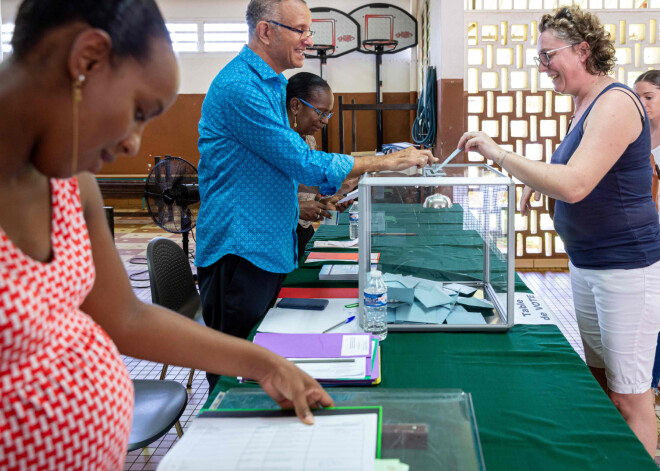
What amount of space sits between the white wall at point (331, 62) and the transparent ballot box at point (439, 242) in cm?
810

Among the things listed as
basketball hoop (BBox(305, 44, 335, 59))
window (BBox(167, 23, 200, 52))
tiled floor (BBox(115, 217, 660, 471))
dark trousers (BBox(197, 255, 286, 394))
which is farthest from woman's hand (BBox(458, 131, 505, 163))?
window (BBox(167, 23, 200, 52))

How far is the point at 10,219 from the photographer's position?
2.41ft

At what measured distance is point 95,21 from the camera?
2.11ft

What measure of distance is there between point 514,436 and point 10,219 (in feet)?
3.12

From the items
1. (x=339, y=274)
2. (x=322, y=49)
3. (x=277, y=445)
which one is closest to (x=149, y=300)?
(x=339, y=274)

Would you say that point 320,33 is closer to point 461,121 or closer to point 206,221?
point 461,121

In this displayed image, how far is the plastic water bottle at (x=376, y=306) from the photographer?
1.69 metres

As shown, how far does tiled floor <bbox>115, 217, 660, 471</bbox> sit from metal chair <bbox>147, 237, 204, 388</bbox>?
Answer: 1.20 feet

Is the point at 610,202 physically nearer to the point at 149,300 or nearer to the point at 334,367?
the point at 334,367

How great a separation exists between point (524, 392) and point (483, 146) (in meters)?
0.88

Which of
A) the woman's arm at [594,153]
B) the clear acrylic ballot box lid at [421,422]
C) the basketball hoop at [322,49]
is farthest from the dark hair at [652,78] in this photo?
the basketball hoop at [322,49]

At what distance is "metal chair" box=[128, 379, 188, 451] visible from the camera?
1814mm

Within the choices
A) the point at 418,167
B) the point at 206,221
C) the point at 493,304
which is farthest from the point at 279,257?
the point at 493,304

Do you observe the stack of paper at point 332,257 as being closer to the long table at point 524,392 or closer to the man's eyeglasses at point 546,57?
the long table at point 524,392
